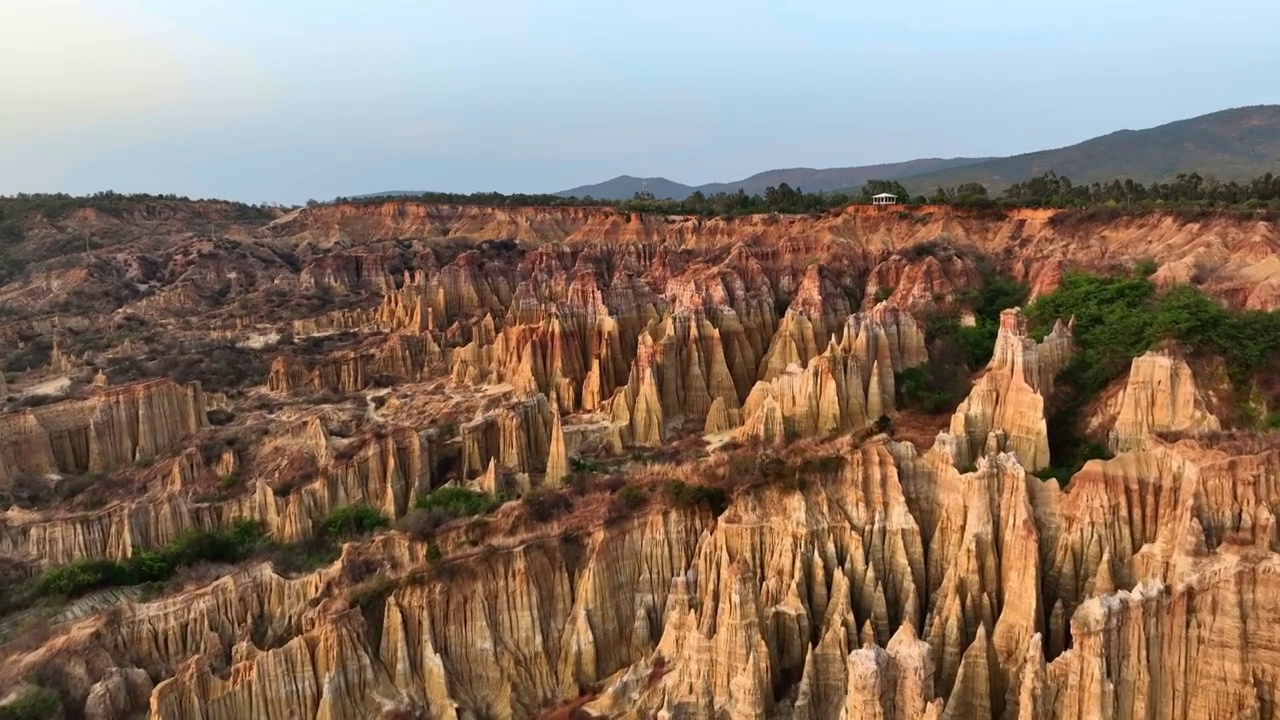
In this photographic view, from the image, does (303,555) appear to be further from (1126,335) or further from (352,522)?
(1126,335)

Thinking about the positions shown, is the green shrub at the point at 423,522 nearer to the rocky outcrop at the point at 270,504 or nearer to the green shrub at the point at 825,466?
the rocky outcrop at the point at 270,504

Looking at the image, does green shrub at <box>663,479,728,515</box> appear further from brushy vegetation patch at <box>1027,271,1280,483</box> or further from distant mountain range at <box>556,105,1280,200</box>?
distant mountain range at <box>556,105,1280,200</box>

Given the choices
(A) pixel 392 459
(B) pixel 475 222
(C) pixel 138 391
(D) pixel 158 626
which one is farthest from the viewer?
(B) pixel 475 222

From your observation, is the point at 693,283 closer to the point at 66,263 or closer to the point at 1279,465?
the point at 1279,465

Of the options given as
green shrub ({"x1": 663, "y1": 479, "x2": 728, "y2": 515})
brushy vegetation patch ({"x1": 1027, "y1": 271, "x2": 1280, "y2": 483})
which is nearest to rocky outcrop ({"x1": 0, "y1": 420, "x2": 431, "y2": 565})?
green shrub ({"x1": 663, "y1": 479, "x2": 728, "y2": 515})

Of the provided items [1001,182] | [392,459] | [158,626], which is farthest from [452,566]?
[1001,182]

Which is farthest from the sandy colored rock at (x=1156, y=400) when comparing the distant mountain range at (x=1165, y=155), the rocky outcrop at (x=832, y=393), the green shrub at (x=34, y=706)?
the distant mountain range at (x=1165, y=155)

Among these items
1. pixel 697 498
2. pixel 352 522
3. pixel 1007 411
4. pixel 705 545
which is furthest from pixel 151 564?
pixel 1007 411
